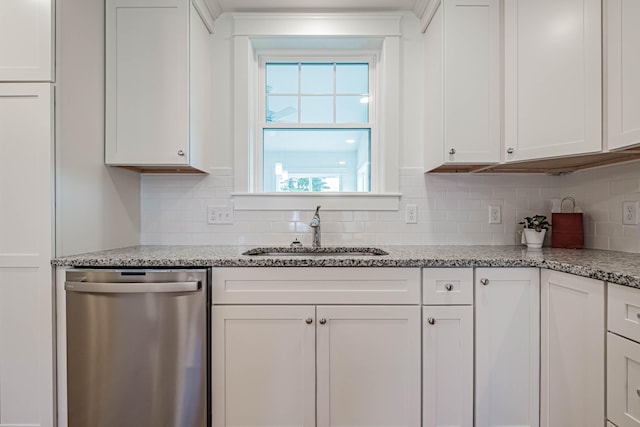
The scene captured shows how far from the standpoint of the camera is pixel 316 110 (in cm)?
231

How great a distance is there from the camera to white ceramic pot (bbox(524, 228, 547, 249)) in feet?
6.40

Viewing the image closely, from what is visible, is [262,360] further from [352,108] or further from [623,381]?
[352,108]

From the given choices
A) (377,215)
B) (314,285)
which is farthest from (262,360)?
(377,215)

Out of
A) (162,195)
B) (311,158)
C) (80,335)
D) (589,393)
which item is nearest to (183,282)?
(80,335)

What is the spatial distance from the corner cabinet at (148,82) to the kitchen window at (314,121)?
0.59 m

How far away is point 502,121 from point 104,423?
2474mm

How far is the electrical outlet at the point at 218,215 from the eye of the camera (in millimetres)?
2162

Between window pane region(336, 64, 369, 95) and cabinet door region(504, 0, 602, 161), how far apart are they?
869mm

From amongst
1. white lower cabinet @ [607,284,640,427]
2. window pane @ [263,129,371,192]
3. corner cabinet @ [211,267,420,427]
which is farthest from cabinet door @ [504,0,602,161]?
corner cabinet @ [211,267,420,427]

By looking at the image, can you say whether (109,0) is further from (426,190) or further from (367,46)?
(426,190)

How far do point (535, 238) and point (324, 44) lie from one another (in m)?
1.79

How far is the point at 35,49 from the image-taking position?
4.90 ft

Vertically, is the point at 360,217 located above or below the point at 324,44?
below

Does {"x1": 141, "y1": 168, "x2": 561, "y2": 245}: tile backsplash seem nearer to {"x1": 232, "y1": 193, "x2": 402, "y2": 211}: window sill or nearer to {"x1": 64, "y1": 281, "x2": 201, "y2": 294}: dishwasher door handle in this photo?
{"x1": 232, "y1": 193, "x2": 402, "y2": 211}: window sill
